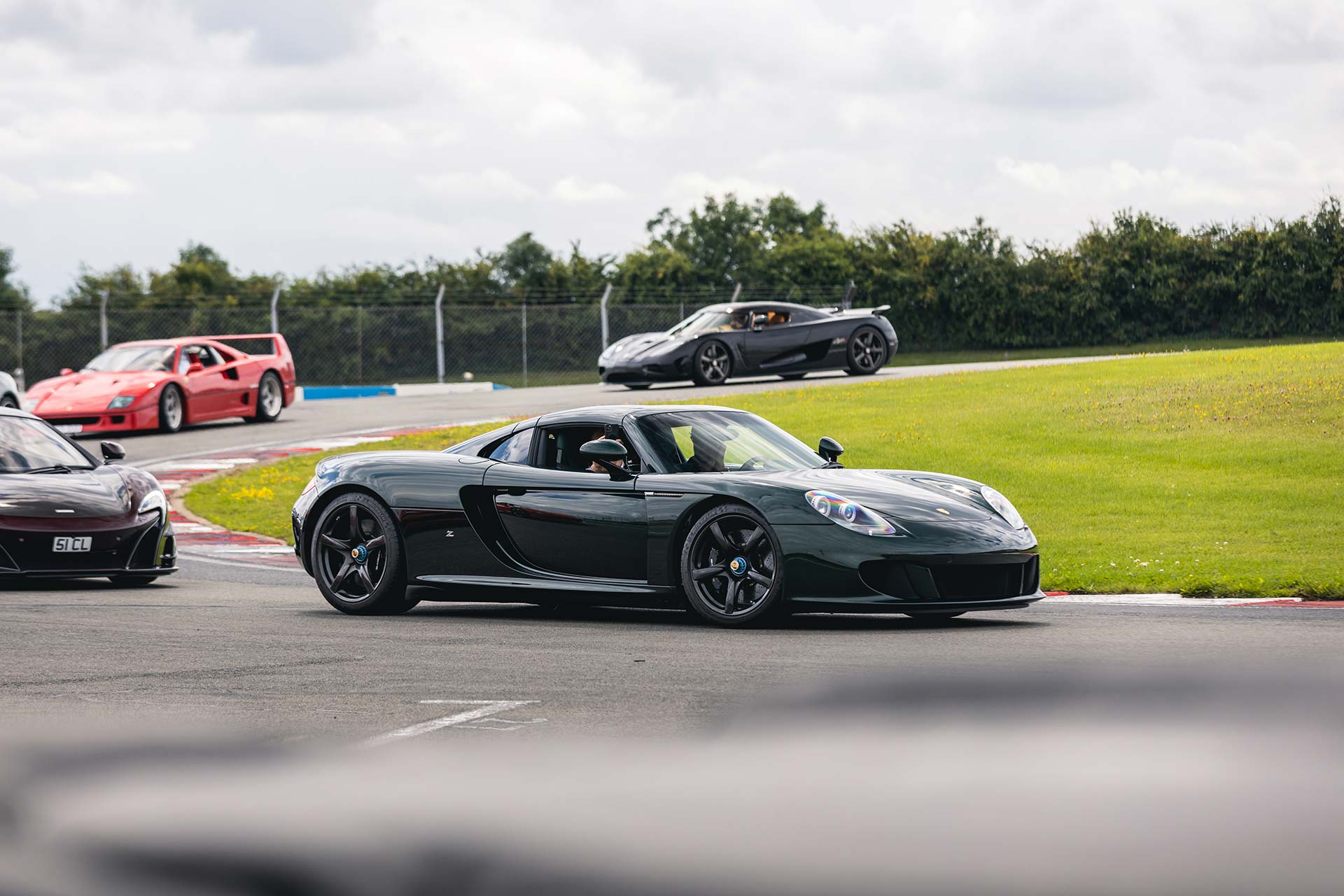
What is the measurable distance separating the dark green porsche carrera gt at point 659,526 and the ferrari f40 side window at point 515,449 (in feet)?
0.04

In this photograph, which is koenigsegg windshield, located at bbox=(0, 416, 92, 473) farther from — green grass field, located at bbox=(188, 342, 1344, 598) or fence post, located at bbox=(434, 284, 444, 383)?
fence post, located at bbox=(434, 284, 444, 383)

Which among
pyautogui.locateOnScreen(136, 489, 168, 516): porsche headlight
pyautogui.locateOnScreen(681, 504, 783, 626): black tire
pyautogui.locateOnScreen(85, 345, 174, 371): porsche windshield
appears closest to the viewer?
pyautogui.locateOnScreen(681, 504, 783, 626): black tire

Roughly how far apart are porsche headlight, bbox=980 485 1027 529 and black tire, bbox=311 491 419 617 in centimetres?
324

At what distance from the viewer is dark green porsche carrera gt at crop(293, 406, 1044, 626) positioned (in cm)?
805

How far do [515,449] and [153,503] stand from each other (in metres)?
3.22

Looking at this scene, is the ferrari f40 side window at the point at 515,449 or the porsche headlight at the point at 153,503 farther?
the porsche headlight at the point at 153,503

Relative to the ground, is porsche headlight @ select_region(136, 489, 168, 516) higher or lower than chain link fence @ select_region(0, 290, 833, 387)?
lower

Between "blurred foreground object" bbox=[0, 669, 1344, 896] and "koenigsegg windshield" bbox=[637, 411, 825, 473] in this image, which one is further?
"koenigsegg windshield" bbox=[637, 411, 825, 473]

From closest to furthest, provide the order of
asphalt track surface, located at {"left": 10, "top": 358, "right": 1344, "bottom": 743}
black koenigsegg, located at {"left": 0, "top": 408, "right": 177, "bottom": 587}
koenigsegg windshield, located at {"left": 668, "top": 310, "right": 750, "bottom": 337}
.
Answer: asphalt track surface, located at {"left": 10, "top": 358, "right": 1344, "bottom": 743}
black koenigsegg, located at {"left": 0, "top": 408, "right": 177, "bottom": 587}
koenigsegg windshield, located at {"left": 668, "top": 310, "right": 750, "bottom": 337}

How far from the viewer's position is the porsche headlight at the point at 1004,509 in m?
8.54

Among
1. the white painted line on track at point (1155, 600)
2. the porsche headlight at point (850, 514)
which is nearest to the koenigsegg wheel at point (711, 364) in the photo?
the white painted line on track at point (1155, 600)

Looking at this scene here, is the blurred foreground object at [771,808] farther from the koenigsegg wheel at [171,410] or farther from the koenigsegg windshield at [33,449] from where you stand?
the koenigsegg wheel at [171,410]

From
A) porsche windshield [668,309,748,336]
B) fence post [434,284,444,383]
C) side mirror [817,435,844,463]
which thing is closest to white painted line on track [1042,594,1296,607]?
side mirror [817,435,844,463]

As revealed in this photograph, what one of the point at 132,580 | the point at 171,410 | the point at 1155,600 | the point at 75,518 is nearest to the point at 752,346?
the point at 171,410
